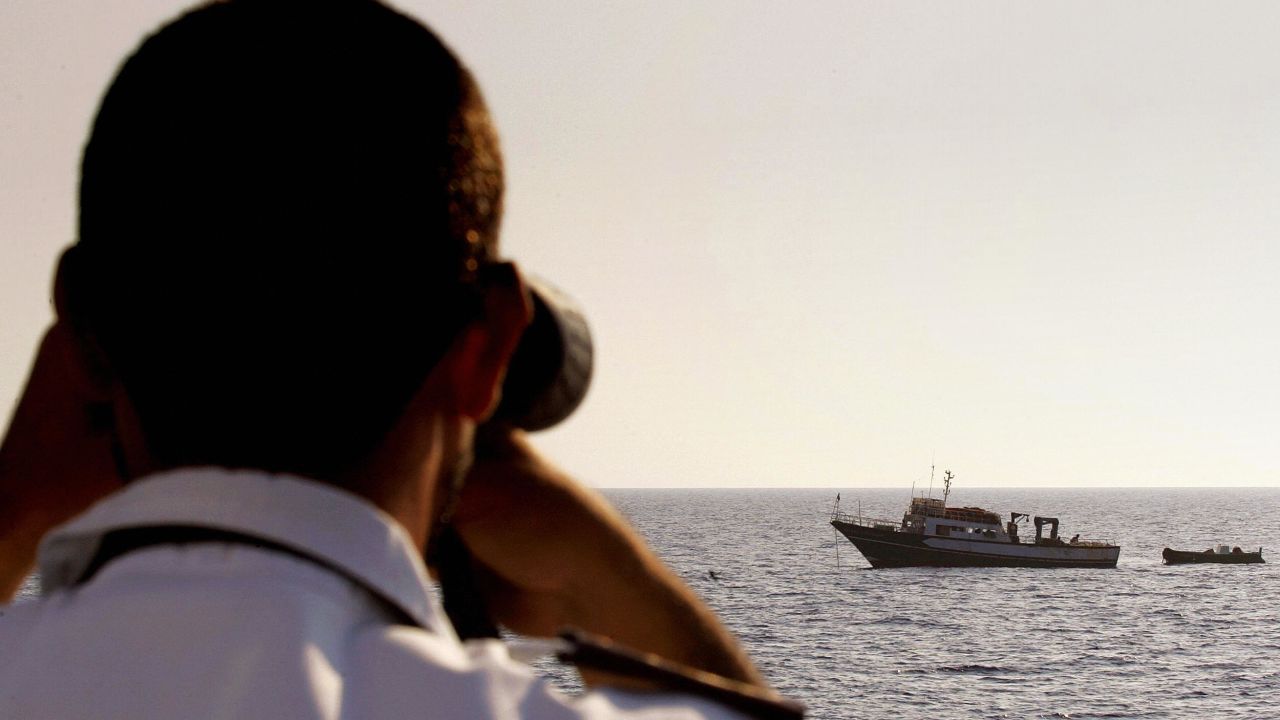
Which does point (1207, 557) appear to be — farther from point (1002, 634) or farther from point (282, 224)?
point (282, 224)

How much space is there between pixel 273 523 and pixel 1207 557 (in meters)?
108

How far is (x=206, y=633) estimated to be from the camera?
2.22ft

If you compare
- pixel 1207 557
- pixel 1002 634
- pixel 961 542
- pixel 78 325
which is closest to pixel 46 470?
pixel 78 325

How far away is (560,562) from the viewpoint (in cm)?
108

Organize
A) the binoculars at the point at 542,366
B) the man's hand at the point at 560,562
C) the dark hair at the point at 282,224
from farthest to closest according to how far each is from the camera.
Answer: the binoculars at the point at 542,366, the man's hand at the point at 560,562, the dark hair at the point at 282,224

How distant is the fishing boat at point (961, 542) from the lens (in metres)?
76.2

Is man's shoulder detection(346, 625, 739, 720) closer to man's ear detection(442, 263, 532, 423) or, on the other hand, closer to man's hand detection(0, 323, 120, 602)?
man's ear detection(442, 263, 532, 423)

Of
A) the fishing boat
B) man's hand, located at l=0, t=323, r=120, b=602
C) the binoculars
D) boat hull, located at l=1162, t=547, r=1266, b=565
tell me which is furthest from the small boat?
man's hand, located at l=0, t=323, r=120, b=602

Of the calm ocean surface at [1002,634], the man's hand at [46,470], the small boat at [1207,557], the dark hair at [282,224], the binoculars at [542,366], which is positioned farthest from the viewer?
the small boat at [1207,557]

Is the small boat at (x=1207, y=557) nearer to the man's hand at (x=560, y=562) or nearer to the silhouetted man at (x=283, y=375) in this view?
the man's hand at (x=560, y=562)

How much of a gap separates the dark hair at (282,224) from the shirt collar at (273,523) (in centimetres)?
6

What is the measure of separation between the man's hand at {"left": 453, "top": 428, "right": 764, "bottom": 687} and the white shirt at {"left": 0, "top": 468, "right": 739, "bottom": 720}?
9.0 inches

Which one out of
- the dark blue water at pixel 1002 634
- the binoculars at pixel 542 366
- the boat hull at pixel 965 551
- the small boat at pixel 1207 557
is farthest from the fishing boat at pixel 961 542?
the binoculars at pixel 542 366

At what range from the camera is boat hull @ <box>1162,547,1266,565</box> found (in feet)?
312
